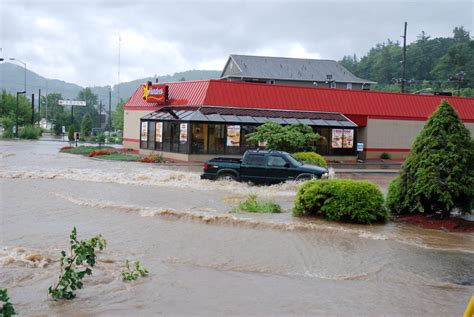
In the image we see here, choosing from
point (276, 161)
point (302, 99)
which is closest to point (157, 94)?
point (302, 99)

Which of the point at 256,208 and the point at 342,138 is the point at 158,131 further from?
the point at 256,208

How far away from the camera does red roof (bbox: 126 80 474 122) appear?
40156 millimetres

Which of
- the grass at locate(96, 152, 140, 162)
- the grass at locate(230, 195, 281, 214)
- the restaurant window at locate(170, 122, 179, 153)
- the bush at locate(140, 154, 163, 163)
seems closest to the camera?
the grass at locate(230, 195, 281, 214)

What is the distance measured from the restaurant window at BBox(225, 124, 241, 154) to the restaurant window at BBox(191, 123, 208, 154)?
148cm

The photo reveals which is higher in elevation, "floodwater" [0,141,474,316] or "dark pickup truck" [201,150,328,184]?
"dark pickup truck" [201,150,328,184]

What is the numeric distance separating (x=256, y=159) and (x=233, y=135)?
1567 cm

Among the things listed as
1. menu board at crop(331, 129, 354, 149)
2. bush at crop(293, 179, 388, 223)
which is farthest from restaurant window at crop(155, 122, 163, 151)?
bush at crop(293, 179, 388, 223)

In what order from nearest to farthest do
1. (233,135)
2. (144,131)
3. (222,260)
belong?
1. (222,260)
2. (233,135)
3. (144,131)

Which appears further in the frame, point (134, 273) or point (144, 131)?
point (144, 131)

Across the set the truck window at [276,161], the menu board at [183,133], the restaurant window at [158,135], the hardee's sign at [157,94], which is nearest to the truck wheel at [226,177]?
the truck window at [276,161]

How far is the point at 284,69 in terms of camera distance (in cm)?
7238

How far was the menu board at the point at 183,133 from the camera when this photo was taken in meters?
37.9

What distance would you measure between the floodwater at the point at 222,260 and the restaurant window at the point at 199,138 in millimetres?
17431

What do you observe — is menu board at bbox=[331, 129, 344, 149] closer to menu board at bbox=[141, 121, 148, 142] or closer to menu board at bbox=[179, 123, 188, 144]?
menu board at bbox=[179, 123, 188, 144]
